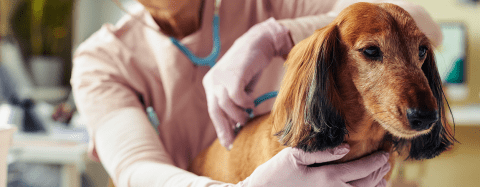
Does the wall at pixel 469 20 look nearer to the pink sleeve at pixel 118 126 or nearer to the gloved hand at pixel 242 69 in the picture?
the gloved hand at pixel 242 69

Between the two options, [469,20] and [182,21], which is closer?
[182,21]

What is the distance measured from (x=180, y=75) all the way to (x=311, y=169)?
0.46 metres

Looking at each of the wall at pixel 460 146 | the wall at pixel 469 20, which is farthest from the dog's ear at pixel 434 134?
the wall at pixel 469 20

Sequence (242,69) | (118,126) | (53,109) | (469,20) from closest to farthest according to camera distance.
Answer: (242,69) < (118,126) < (53,109) < (469,20)

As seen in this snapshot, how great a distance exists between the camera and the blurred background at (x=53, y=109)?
168 centimetres

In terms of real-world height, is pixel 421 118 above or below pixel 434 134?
above

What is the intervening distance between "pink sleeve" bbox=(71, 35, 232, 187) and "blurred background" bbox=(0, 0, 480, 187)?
2.09 feet

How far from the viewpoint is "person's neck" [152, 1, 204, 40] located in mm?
893

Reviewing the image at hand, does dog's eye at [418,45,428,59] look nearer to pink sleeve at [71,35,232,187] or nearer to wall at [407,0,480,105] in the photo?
pink sleeve at [71,35,232,187]

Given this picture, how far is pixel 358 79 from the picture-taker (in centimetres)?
55

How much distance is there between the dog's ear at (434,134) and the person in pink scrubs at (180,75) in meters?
0.07

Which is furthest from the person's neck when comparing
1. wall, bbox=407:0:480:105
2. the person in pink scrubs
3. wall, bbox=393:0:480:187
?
wall, bbox=407:0:480:105

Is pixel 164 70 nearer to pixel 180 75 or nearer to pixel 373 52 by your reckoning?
pixel 180 75

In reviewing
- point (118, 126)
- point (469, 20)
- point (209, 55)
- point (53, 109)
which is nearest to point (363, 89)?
point (209, 55)
